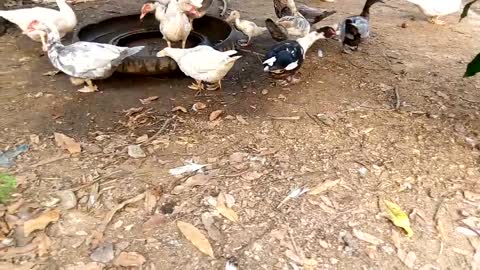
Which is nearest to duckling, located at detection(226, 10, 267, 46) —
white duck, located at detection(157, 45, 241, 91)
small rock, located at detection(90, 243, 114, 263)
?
Result: white duck, located at detection(157, 45, 241, 91)

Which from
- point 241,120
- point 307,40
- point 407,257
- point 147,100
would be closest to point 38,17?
point 147,100

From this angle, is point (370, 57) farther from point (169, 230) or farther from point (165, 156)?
point (169, 230)

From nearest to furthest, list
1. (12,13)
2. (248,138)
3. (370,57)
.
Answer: (248,138) < (12,13) < (370,57)

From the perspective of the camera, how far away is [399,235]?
2867mm

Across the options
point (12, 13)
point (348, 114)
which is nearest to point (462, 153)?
point (348, 114)

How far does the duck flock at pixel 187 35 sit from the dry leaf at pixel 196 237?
4.91 ft

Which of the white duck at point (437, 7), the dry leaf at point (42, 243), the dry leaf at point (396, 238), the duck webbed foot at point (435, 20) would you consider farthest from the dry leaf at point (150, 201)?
the duck webbed foot at point (435, 20)

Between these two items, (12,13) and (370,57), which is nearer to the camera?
(12,13)

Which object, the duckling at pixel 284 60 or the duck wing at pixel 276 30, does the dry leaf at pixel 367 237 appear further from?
the duck wing at pixel 276 30

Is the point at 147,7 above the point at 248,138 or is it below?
above

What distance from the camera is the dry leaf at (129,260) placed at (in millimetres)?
2669

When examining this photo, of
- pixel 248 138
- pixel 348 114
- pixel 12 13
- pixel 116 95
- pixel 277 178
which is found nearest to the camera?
pixel 277 178

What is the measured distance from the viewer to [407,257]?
8.95ft

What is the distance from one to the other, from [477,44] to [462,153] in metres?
2.20
